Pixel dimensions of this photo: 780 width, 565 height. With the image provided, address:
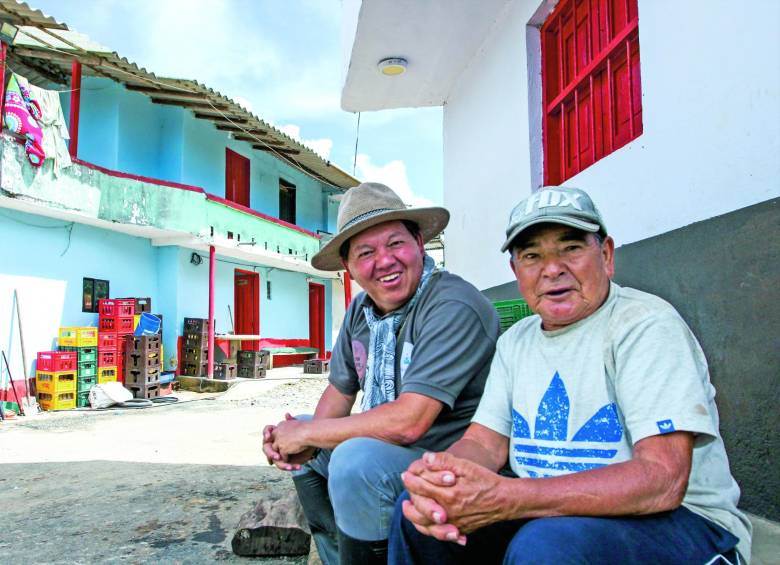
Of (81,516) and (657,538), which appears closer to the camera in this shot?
(657,538)

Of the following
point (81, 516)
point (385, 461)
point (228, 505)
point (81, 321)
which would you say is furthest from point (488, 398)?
point (81, 321)

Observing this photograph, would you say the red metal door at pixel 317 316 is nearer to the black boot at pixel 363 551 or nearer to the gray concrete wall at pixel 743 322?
the gray concrete wall at pixel 743 322

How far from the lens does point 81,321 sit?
35.8 feet

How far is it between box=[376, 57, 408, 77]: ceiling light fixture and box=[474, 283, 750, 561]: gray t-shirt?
4534 millimetres

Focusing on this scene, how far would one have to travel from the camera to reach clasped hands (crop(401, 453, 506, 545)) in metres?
1.25

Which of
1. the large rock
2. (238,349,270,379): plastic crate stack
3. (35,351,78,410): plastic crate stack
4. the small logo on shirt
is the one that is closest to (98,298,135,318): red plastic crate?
(35,351,78,410): plastic crate stack

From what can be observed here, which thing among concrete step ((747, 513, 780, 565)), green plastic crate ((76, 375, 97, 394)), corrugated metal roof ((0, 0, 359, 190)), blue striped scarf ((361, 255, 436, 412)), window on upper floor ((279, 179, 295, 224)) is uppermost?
corrugated metal roof ((0, 0, 359, 190))

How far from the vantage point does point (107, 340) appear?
34.3ft

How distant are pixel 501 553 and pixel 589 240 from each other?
0.85 meters

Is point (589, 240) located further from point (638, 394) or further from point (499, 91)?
point (499, 91)

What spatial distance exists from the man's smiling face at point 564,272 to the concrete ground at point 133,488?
2.77ft

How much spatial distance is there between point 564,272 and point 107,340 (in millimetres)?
10510

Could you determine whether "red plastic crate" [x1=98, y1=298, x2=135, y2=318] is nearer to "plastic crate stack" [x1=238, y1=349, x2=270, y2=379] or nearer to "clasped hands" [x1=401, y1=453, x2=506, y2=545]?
"plastic crate stack" [x1=238, y1=349, x2=270, y2=379]

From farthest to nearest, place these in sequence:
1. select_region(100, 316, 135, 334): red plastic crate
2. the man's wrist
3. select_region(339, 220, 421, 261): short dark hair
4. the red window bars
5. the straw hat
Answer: select_region(100, 316, 135, 334): red plastic crate, the red window bars, select_region(339, 220, 421, 261): short dark hair, the straw hat, the man's wrist
